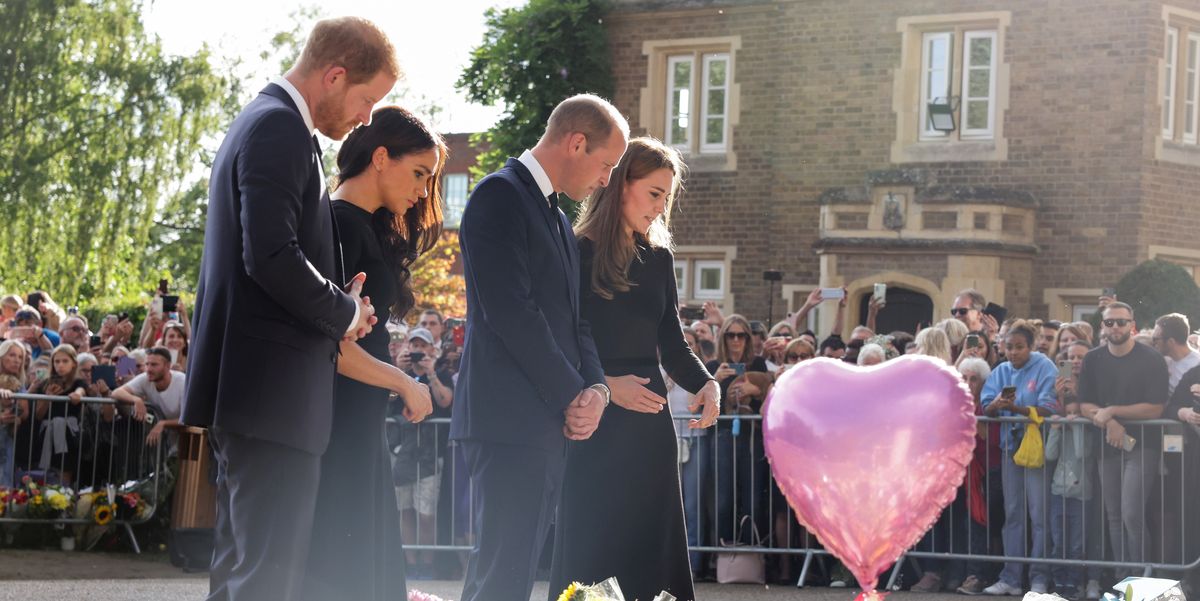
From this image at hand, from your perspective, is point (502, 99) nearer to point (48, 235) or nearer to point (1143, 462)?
point (48, 235)

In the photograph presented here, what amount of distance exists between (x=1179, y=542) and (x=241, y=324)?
8065mm

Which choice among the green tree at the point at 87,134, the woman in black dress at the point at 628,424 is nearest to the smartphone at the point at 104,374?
the woman in black dress at the point at 628,424

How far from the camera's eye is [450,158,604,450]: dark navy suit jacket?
4887mm

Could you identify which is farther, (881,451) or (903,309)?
(903,309)

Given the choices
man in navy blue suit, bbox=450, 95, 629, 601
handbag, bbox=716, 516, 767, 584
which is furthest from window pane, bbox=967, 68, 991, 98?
man in navy blue suit, bbox=450, 95, 629, 601

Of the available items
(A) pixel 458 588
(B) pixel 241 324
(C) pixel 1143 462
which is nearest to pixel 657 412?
(B) pixel 241 324

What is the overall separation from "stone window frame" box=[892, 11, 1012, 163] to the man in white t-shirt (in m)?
14.5

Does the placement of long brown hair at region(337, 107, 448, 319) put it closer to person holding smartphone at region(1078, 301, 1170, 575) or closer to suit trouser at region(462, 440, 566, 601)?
suit trouser at region(462, 440, 566, 601)

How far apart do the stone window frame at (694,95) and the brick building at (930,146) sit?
0.12 ft

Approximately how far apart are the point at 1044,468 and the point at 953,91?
1438 centimetres

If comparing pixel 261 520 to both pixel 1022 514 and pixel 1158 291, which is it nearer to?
pixel 1022 514

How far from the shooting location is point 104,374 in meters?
13.6

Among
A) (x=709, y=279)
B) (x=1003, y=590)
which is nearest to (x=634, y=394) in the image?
(x=1003, y=590)

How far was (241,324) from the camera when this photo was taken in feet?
12.9
